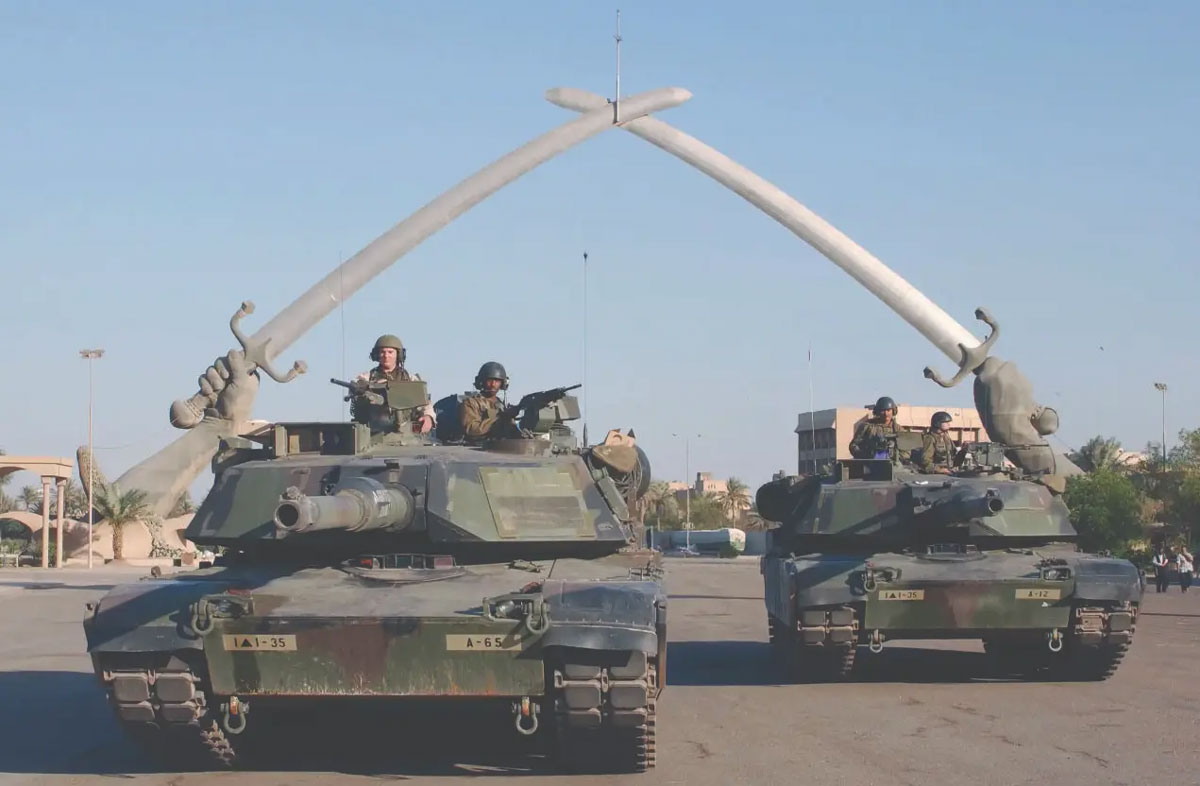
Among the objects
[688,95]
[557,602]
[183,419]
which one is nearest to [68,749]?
[557,602]

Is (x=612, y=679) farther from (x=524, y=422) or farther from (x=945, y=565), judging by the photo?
(x=945, y=565)

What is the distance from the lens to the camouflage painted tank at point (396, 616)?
27.9 ft

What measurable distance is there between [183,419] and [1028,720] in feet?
133

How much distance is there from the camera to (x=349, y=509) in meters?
8.74

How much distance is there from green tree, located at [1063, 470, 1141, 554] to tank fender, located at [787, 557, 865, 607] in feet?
96.7

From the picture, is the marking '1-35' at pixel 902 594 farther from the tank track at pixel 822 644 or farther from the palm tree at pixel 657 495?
the palm tree at pixel 657 495

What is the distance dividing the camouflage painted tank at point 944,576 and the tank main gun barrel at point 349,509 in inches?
179

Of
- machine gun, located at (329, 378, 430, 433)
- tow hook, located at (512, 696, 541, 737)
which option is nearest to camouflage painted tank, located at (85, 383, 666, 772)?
tow hook, located at (512, 696, 541, 737)

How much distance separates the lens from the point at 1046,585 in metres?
12.9

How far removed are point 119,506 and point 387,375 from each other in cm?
4093

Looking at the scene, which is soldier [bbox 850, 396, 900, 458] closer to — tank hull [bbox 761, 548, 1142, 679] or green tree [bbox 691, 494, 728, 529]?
tank hull [bbox 761, 548, 1142, 679]

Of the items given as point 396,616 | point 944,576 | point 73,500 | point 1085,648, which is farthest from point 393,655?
point 73,500

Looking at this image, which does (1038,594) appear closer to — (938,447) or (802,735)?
(802,735)

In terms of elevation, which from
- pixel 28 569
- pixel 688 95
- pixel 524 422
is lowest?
pixel 28 569
